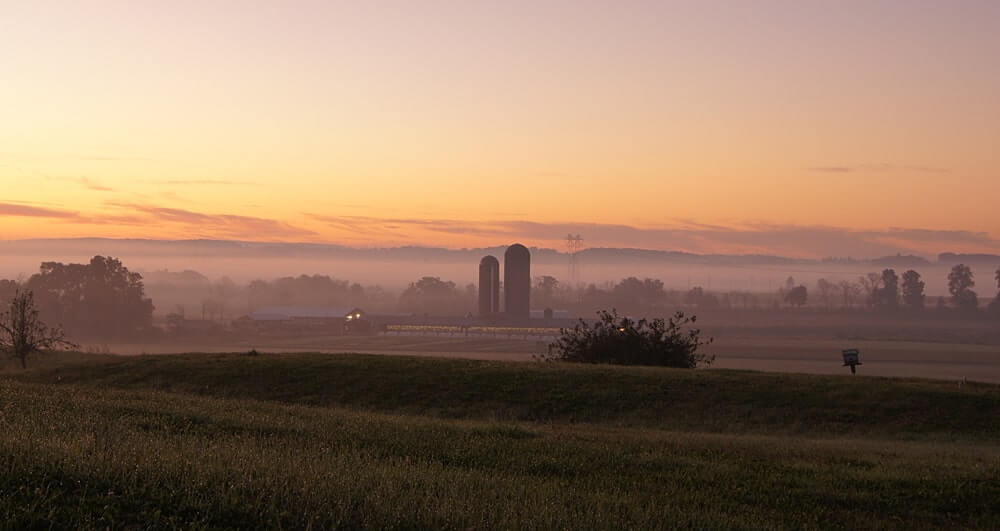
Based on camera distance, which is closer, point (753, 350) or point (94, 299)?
point (753, 350)

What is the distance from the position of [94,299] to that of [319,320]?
122 ft

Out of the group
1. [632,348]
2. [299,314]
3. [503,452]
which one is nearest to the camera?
[503,452]

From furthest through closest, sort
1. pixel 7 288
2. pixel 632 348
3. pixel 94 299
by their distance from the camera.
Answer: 1. pixel 7 288
2. pixel 94 299
3. pixel 632 348

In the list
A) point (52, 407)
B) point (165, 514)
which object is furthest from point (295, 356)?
point (165, 514)

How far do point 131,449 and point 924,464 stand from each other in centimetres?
1628

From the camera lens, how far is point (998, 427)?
28.6 metres

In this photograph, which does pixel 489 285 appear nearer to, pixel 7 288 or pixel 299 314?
pixel 299 314

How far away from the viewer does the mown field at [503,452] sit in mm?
10547

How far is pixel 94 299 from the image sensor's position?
459 feet

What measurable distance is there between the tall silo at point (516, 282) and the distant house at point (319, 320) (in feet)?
84.2

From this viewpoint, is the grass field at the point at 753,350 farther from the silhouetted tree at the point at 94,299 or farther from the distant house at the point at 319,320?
the silhouetted tree at the point at 94,299

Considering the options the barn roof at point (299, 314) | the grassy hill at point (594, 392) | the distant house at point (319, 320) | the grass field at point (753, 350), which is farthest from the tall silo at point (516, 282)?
the grassy hill at point (594, 392)

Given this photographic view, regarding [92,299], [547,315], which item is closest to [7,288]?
[92,299]

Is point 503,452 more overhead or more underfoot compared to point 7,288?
more underfoot
